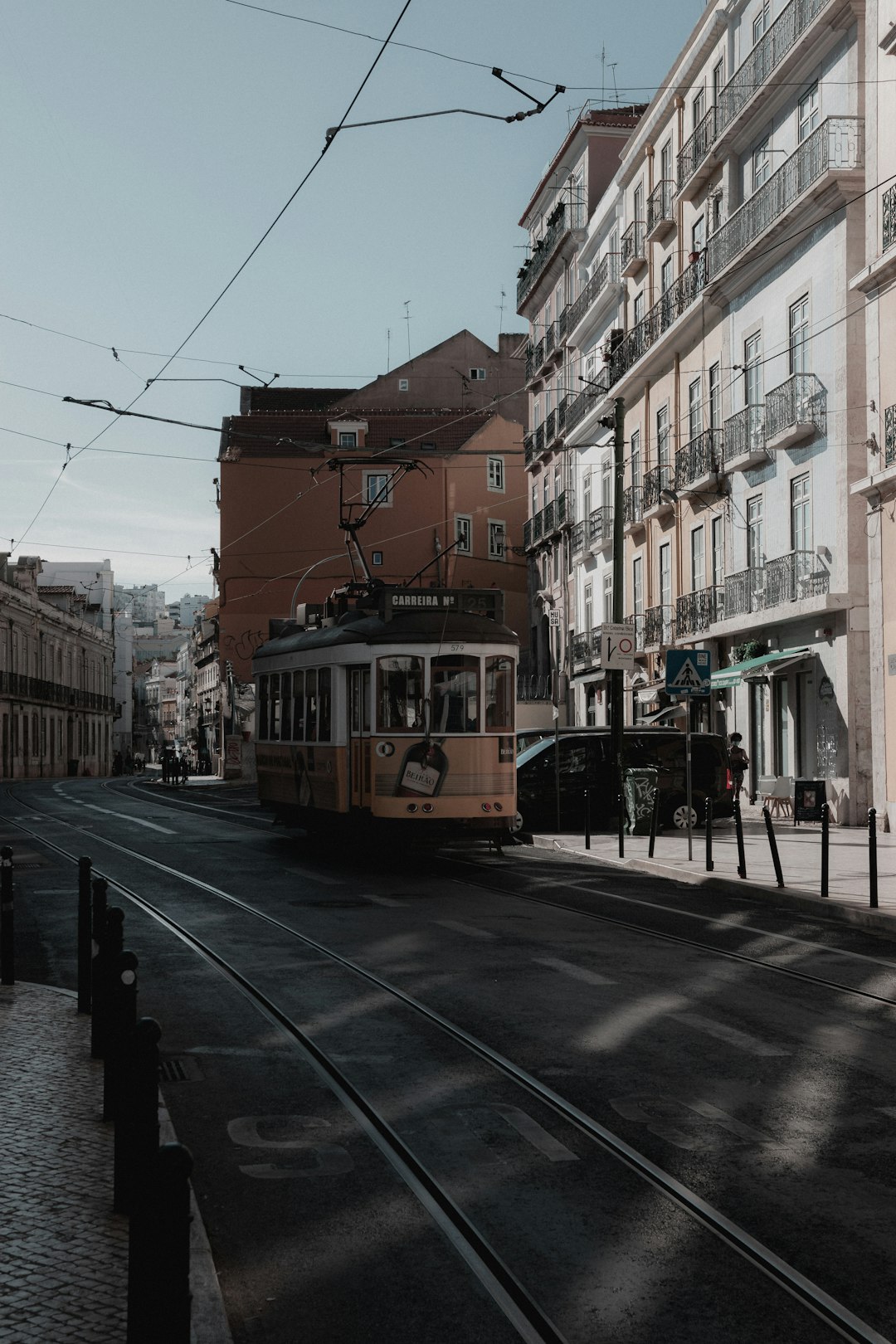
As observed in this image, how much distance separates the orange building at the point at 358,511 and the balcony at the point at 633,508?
60.2 feet

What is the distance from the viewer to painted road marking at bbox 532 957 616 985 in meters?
9.94

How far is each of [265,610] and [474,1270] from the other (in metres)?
55.8

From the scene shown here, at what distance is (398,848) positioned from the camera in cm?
2083

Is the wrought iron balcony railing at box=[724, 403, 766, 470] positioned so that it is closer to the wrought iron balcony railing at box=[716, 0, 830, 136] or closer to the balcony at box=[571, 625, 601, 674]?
the wrought iron balcony railing at box=[716, 0, 830, 136]

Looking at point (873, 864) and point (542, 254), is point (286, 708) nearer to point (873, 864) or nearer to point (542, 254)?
point (873, 864)

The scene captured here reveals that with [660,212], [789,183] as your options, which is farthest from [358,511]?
[789,183]

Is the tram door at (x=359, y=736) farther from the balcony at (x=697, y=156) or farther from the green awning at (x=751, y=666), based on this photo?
the balcony at (x=697, y=156)

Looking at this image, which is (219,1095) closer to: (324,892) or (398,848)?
(324,892)

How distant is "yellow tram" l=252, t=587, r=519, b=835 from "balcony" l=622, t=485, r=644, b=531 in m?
19.9

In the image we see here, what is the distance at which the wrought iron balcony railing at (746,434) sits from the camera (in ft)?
97.7

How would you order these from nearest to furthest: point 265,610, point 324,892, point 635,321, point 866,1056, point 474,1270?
point 474,1270, point 866,1056, point 324,892, point 635,321, point 265,610

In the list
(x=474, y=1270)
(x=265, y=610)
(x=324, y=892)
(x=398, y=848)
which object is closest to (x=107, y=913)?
(x=474, y=1270)

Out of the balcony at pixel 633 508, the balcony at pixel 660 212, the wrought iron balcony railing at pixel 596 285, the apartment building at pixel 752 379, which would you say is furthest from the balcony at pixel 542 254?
the balcony at pixel 633 508

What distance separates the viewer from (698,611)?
111ft
